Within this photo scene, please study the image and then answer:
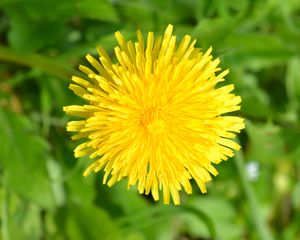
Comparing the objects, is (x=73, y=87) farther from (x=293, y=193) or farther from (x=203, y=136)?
(x=293, y=193)

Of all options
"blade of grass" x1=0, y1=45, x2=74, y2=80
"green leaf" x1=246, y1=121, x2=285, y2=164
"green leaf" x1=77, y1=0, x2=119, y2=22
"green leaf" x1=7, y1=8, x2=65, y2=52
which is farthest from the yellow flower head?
"green leaf" x1=246, y1=121, x2=285, y2=164

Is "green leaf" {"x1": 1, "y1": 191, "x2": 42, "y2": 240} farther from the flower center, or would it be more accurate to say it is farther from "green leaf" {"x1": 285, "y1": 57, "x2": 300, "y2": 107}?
"green leaf" {"x1": 285, "y1": 57, "x2": 300, "y2": 107}

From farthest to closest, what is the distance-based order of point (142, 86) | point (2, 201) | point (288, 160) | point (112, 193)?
point (288, 160), point (112, 193), point (2, 201), point (142, 86)

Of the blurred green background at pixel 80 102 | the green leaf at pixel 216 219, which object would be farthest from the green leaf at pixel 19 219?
the green leaf at pixel 216 219

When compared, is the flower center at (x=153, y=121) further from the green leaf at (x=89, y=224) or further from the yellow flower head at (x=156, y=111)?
the green leaf at (x=89, y=224)

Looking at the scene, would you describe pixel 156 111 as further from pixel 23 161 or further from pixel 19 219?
pixel 19 219

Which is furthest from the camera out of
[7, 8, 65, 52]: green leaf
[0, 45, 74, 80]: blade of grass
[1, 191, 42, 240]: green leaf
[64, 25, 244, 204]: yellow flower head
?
[1, 191, 42, 240]: green leaf

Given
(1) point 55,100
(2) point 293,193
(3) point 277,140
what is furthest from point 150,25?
(2) point 293,193
